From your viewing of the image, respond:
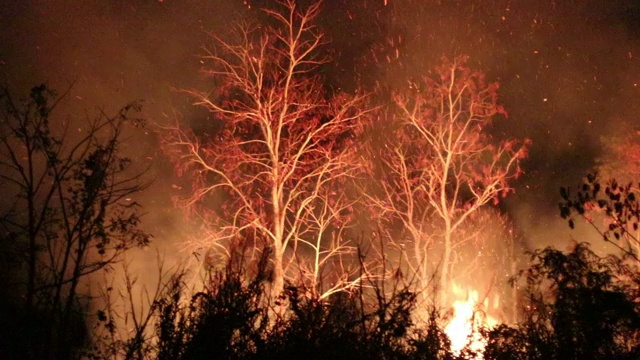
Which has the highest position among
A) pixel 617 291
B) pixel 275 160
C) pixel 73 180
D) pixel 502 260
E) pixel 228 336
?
pixel 502 260

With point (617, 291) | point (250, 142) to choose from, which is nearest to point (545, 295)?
point (617, 291)

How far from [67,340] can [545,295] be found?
5408mm

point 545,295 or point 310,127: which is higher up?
point 310,127

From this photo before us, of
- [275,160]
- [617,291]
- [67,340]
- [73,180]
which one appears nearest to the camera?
[617,291]

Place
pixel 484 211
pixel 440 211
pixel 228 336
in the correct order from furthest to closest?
pixel 484 211 < pixel 440 211 < pixel 228 336

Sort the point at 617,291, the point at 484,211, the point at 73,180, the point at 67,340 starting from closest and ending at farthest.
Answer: the point at 617,291
the point at 67,340
the point at 73,180
the point at 484,211

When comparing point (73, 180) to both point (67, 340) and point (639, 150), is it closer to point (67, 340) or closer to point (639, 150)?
point (67, 340)

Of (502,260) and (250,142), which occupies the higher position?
(502,260)

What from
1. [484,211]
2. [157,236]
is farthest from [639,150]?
[157,236]

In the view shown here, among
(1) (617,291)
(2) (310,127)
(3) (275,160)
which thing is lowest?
(1) (617,291)

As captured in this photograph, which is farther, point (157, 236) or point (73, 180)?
point (157, 236)

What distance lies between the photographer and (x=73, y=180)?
7641 mm

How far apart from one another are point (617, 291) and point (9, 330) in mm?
6622

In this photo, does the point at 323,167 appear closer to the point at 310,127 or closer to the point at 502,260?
the point at 310,127
